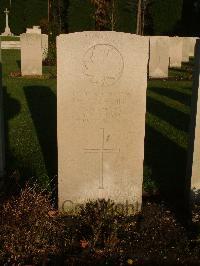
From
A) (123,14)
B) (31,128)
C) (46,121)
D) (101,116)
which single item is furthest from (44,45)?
(123,14)

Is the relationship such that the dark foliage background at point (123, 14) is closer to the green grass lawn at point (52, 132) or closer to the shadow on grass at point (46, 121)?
the green grass lawn at point (52, 132)

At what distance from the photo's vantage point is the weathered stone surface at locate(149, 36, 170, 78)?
14.8m

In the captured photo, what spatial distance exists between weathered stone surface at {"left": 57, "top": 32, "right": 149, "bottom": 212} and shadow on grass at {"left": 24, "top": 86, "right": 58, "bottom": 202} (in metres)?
0.40

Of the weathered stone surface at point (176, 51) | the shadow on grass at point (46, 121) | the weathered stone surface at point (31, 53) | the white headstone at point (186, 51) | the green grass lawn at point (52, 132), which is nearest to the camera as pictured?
the green grass lawn at point (52, 132)

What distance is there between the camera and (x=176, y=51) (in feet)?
60.8

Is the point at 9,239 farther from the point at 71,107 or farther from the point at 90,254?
the point at 71,107

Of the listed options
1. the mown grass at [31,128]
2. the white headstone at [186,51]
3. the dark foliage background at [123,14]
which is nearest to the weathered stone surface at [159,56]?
the mown grass at [31,128]

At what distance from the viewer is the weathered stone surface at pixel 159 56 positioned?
14.8 m

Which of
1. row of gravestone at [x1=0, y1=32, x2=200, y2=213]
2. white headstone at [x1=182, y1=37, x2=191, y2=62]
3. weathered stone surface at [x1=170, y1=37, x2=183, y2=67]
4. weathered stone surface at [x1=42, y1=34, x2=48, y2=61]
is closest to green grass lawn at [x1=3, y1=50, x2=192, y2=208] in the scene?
row of gravestone at [x1=0, y1=32, x2=200, y2=213]

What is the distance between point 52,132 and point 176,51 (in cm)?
1182

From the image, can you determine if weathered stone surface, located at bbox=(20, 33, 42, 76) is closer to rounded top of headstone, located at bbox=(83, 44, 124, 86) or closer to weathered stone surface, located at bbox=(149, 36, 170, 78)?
weathered stone surface, located at bbox=(149, 36, 170, 78)

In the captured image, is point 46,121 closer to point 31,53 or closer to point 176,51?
point 31,53

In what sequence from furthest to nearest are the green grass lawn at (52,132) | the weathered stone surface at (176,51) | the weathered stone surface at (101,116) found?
the weathered stone surface at (176,51) < the green grass lawn at (52,132) < the weathered stone surface at (101,116)

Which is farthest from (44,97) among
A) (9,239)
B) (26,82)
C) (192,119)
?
(9,239)
